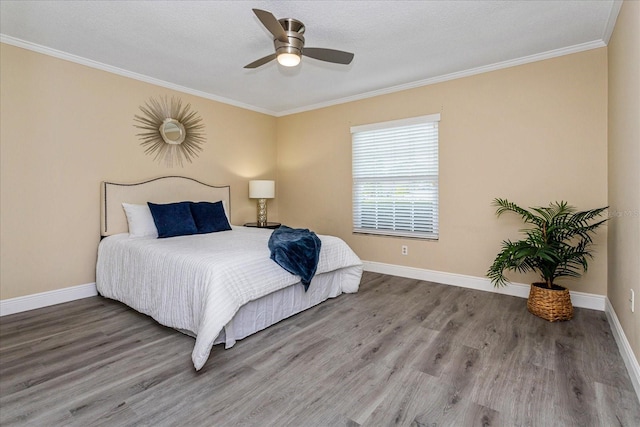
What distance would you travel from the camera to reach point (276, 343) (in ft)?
7.88

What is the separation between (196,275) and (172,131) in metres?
2.51

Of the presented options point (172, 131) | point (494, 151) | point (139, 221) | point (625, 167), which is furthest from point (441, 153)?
point (139, 221)

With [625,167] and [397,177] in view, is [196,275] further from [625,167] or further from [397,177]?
[625,167]

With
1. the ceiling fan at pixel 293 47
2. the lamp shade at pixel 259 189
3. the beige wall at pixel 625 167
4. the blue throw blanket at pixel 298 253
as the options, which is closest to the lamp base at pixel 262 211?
the lamp shade at pixel 259 189

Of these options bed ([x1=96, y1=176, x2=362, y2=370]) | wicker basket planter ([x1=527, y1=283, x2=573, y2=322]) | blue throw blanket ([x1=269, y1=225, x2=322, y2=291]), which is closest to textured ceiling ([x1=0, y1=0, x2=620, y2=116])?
bed ([x1=96, y1=176, x2=362, y2=370])

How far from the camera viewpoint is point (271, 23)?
7.07 feet

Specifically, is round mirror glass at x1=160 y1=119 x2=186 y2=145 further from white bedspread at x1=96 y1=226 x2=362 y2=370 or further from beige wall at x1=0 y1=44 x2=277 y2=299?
white bedspread at x1=96 y1=226 x2=362 y2=370

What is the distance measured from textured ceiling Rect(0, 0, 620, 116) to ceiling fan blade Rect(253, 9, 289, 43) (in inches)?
9.5

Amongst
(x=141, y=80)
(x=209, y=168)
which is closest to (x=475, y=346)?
(x=209, y=168)

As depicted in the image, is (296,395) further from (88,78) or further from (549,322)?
(88,78)

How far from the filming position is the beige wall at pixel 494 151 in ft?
9.95

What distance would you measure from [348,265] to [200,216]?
1.87 m

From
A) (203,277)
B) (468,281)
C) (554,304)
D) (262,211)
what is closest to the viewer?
(203,277)

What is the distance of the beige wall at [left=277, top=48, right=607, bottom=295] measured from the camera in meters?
3.03
